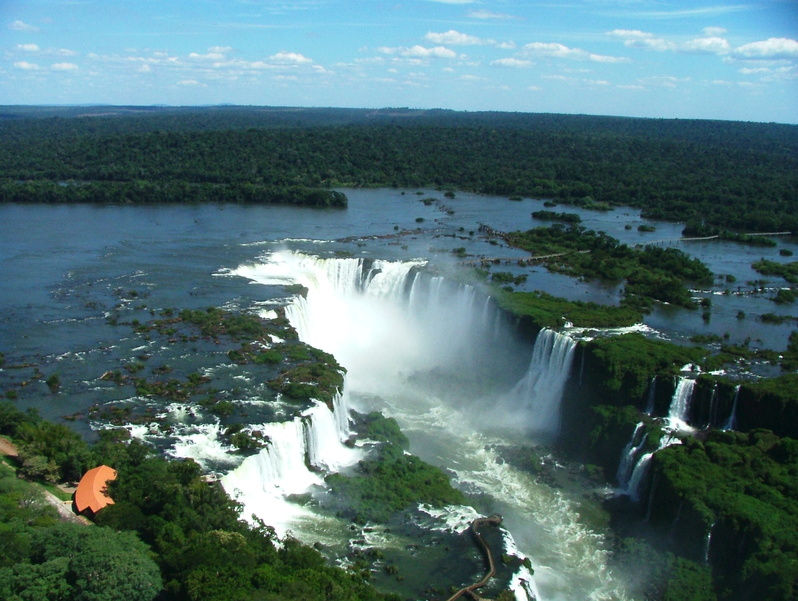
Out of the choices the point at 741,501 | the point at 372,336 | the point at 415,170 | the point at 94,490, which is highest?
the point at 415,170

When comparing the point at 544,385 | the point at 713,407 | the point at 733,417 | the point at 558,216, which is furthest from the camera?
the point at 558,216

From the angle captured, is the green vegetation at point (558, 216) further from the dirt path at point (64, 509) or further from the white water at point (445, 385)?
the dirt path at point (64, 509)

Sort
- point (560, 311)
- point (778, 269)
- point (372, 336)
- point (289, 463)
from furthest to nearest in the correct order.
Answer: point (778, 269)
point (372, 336)
point (560, 311)
point (289, 463)

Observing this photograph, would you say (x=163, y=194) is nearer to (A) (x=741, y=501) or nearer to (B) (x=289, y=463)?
(B) (x=289, y=463)

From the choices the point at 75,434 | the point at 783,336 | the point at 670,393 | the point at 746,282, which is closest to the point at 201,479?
the point at 75,434

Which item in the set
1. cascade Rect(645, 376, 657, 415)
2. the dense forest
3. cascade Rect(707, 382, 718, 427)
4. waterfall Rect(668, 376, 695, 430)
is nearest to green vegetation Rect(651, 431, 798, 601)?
cascade Rect(707, 382, 718, 427)

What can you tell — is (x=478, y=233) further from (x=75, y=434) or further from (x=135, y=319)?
(x=75, y=434)

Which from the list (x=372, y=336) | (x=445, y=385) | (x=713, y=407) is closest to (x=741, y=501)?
(x=713, y=407)

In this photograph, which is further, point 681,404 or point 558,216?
point 558,216
